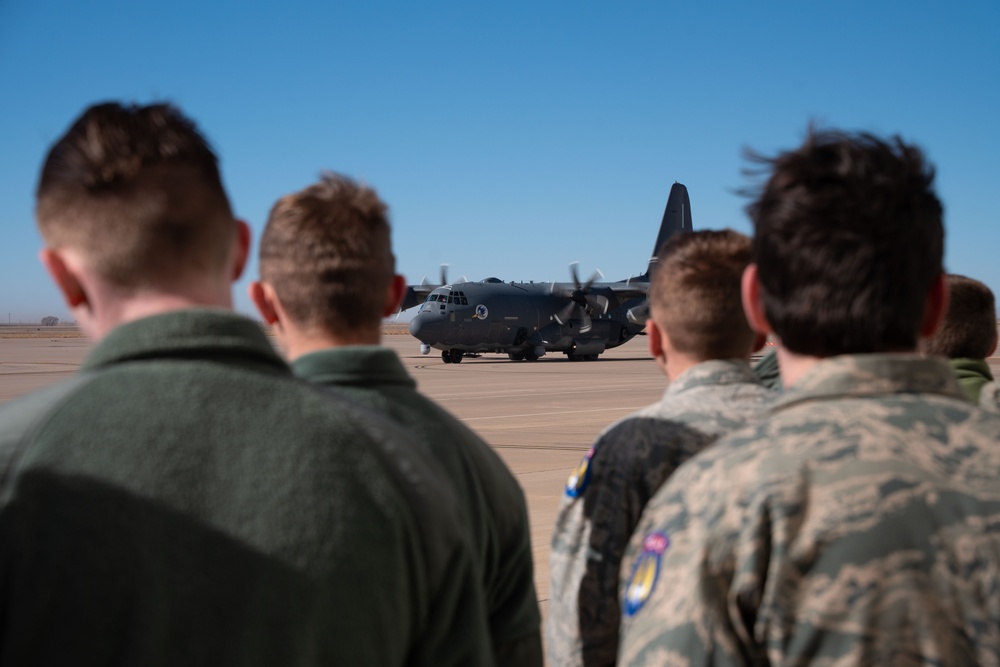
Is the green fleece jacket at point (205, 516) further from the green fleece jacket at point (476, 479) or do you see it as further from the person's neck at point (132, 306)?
the green fleece jacket at point (476, 479)

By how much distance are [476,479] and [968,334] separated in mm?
2629

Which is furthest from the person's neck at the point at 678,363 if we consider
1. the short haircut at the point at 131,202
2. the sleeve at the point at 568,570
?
the short haircut at the point at 131,202

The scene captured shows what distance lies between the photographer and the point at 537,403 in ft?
60.9

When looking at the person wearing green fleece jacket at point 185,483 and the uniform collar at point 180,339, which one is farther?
the uniform collar at point 180,339

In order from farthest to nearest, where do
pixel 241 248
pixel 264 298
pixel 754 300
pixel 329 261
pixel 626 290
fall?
pixel 626 290 < pixel 264 298 < pixel 329 261 < pixel 241 248 < pixel 754 300

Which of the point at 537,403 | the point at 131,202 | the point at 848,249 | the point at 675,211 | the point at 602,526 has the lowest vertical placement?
the point at 537,403

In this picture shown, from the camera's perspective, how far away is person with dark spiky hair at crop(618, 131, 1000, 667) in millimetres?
1426

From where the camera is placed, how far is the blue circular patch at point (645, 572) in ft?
5.21

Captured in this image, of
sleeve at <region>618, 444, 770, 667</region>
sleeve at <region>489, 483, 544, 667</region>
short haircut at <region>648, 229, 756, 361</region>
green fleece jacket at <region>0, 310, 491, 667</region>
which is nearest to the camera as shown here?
green fleece jacket at <region>0, 310, 491, 667</region>

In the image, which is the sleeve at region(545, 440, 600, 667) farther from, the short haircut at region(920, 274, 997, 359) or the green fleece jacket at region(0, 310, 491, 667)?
the short haircut at region(920, 274, 997, 359)

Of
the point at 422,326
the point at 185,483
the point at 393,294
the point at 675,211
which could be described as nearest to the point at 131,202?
the point at 185,483

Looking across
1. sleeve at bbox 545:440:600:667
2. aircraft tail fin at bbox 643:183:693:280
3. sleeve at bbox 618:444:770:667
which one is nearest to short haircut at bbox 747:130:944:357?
sleeve at bbox 618:444:770:667

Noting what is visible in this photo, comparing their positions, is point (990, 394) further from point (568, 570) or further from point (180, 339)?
point (180, 339)

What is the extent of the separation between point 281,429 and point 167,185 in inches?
19.1
